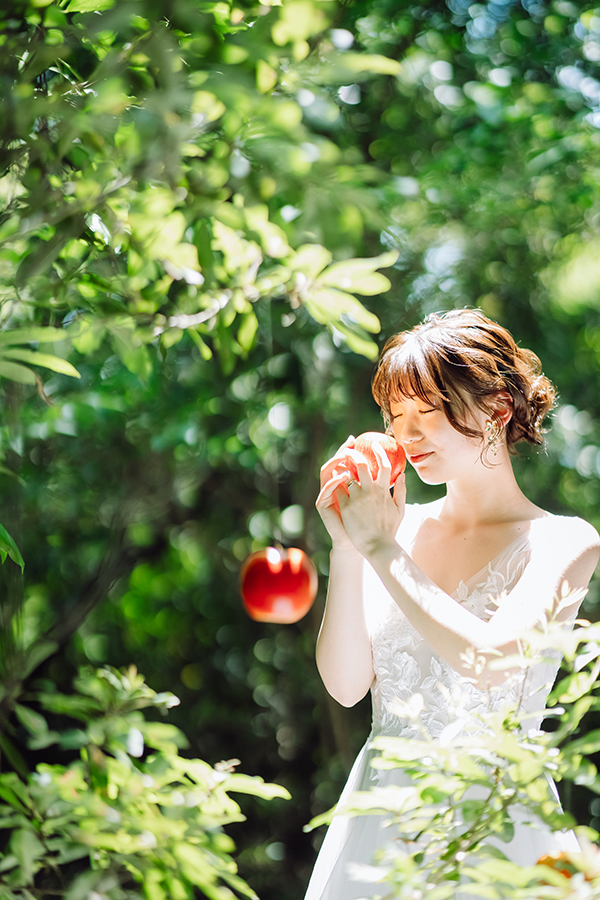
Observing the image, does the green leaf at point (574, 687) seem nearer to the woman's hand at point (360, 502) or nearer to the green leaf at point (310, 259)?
the woman's hand at point (360, 502)

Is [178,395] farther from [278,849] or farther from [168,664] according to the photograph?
[278,849]

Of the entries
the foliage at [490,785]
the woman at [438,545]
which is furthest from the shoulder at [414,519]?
the foliage at [490,785]

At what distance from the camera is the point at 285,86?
75 cm

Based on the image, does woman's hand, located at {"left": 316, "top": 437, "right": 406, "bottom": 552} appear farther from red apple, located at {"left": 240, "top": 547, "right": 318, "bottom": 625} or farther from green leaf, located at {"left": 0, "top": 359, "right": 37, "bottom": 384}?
red apple, located at {"left": 240, "top": 547, "right": 318, "bottom": 625}

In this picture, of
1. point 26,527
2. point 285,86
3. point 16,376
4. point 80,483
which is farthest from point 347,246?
point 26,527

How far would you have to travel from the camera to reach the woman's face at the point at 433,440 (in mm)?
997

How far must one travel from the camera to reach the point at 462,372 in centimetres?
99

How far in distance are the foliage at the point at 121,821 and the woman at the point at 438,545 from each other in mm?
182

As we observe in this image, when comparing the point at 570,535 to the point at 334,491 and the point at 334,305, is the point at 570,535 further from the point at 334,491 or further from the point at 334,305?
the point at 334,305

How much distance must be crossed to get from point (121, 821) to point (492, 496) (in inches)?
24.7

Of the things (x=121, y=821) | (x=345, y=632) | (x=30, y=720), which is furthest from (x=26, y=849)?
(x=345, y=632)

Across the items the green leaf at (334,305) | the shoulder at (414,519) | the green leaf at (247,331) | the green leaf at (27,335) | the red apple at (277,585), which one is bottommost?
the red apple at (277,585)

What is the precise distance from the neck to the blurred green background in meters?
0.24

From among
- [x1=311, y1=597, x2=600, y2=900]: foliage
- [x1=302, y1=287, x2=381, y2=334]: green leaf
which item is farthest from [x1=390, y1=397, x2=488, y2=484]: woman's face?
[x1=311, y1=597, x2=600, y2=900]: foliage
